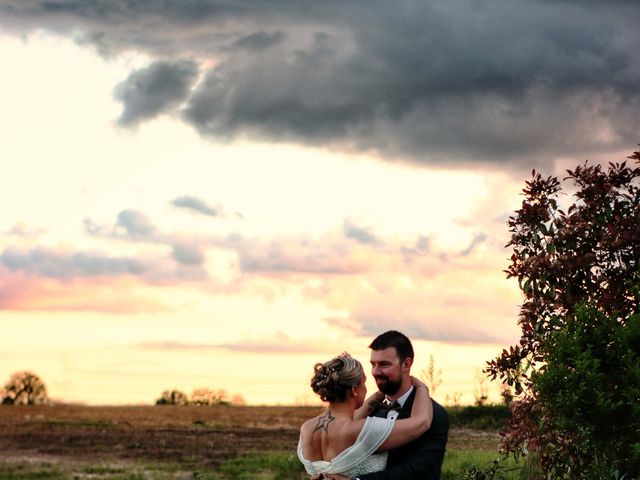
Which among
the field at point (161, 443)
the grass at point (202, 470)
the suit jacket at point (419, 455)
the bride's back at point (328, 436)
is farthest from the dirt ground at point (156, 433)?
the bride's back at point (328, 436)

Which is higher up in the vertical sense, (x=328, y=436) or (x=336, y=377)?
(x=336, y=377)

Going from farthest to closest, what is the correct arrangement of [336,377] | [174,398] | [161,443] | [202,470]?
[174,398], [161,443], [202,470], [336,377]

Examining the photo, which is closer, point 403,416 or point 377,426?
point 377,426

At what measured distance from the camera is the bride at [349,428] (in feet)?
20.8

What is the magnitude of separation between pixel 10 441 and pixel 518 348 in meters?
18.4

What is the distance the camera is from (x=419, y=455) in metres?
6.54

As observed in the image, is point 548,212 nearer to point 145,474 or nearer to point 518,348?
→ point 518,348

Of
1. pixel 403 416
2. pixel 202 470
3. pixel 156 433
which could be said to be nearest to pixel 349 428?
pixel 403 416

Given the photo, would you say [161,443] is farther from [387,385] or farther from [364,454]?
[364,454]

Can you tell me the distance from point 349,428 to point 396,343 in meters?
0.67

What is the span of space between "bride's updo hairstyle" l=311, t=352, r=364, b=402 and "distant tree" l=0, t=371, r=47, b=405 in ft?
105

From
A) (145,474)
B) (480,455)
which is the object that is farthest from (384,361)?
(145,474)

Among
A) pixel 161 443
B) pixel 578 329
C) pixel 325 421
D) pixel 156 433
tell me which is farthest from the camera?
pixel 156 433

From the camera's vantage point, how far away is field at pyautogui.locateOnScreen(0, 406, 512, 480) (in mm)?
19062
